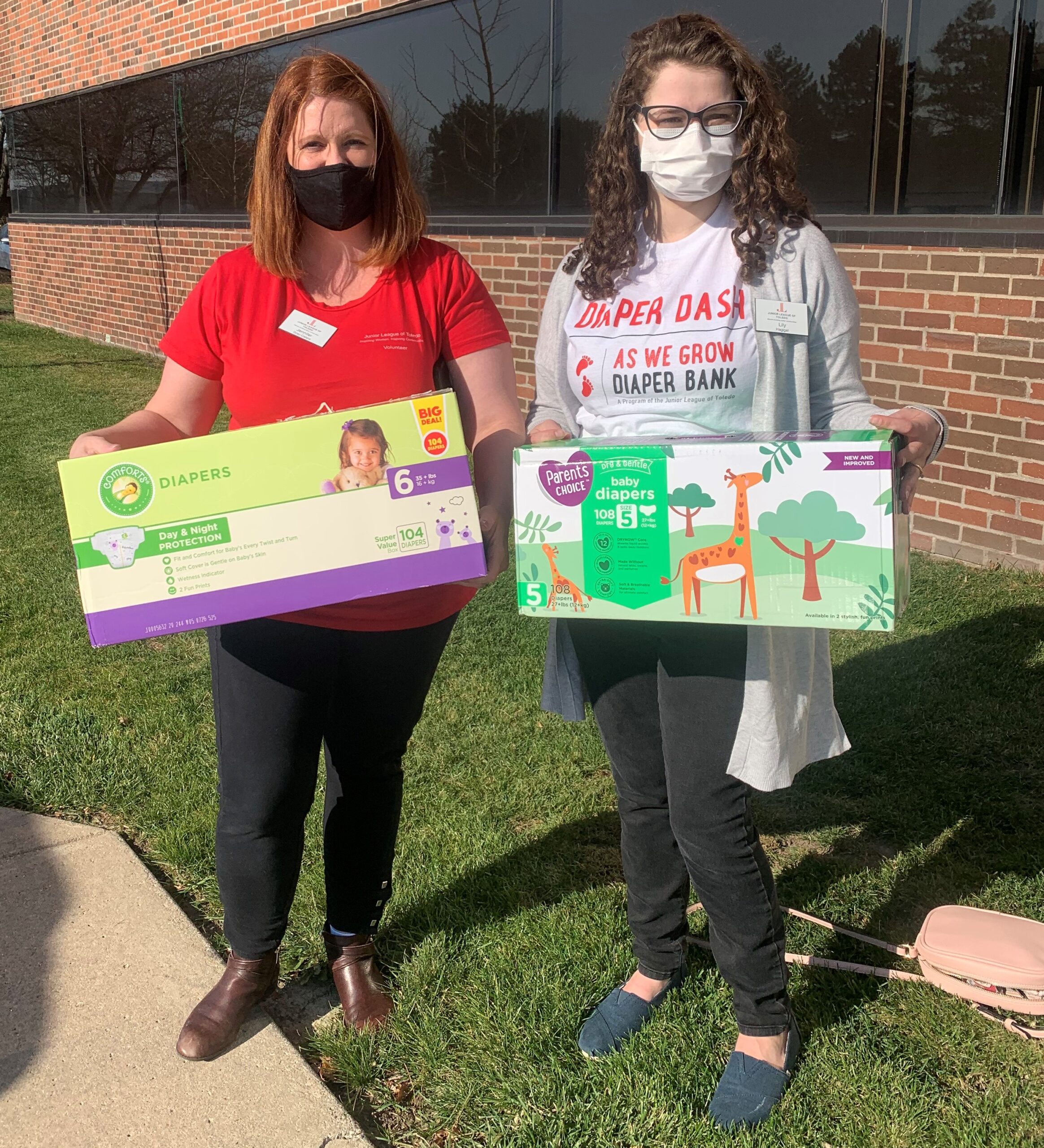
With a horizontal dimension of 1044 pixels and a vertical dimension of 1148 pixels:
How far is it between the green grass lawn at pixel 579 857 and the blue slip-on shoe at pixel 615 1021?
29mm

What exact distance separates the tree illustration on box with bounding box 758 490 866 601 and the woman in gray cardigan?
0.14 metres

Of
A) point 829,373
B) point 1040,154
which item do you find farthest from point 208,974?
point 1040,154

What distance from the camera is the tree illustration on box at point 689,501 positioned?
191cm

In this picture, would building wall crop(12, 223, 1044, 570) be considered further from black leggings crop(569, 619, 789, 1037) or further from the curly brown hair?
black leggings crop(569, 619, 789, 1037)

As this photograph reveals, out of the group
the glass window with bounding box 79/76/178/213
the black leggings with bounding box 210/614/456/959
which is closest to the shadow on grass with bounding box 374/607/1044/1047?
the black leggings with bounding box 210/614/456/959

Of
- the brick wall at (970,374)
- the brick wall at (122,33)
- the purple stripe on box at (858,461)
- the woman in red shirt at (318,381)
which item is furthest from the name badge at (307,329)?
the brick wall at (122,33)

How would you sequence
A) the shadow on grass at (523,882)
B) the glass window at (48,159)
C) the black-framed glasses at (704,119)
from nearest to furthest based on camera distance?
the black-framed glasses at (704,119) < the shadow on grass at (523,882) < the glass window at (48,159)

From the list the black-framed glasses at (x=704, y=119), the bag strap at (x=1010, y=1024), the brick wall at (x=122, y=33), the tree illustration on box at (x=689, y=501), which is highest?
the brick wall at (x=122, y=33)

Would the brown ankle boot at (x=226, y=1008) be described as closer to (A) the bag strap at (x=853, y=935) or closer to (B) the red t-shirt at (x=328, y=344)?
(B) the red t-shirt at (x=328, y=344)

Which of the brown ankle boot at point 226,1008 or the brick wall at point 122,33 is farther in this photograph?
the brick wall at point 122,33

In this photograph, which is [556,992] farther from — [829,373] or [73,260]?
[73,260]

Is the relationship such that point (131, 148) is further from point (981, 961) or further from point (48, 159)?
point (981, 961)

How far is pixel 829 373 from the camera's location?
6.61 feet

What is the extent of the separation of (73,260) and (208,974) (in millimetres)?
13813
